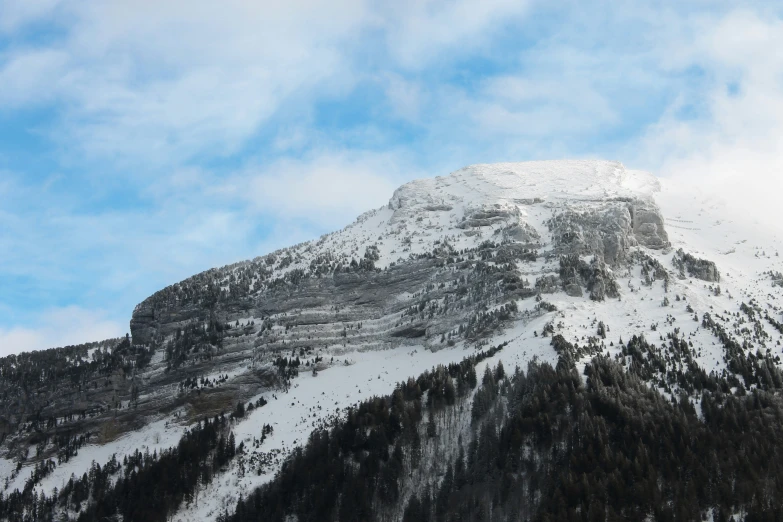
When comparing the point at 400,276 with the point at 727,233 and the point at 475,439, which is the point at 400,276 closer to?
the point at 475,439

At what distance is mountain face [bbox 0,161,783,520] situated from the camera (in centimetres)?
7988

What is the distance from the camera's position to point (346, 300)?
146 meters

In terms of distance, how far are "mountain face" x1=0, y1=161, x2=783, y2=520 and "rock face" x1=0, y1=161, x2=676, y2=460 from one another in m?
0.54

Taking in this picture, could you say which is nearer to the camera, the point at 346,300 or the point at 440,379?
the point at 440,379

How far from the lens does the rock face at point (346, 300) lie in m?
127

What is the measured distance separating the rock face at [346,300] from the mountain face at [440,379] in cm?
54

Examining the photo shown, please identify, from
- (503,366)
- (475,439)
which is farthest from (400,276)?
(475,439)

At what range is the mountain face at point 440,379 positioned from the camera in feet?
262

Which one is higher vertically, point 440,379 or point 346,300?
point 346,300

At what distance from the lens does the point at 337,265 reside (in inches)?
6225

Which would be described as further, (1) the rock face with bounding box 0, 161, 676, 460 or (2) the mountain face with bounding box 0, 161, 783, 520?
(1) the rock face with bounding box 0, 161, 676, 460

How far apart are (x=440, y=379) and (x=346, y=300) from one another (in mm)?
49630

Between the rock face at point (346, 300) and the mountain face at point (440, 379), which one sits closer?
the mountain face at point (440, 379)

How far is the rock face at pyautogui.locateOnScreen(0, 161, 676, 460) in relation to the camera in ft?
416
